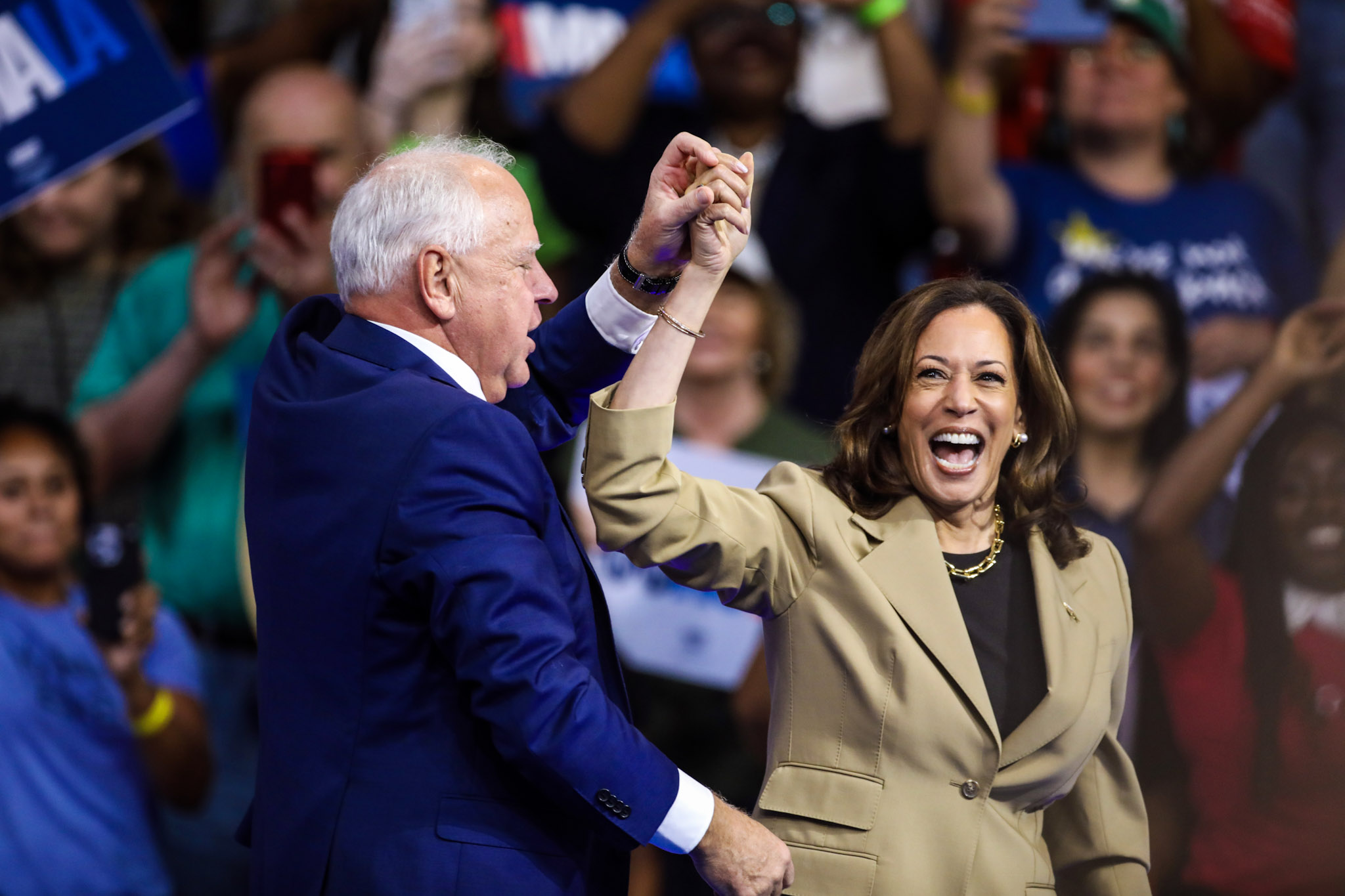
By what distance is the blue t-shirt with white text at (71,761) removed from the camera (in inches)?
147

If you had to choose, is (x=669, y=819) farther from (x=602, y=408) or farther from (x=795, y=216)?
(x=795, y=216)

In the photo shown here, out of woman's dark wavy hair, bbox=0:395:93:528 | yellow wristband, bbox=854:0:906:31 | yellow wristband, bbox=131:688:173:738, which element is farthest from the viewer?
woman's dark wavy hair, bbox=0:395:93:528

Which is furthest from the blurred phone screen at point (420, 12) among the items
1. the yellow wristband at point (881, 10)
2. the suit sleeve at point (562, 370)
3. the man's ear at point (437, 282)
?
the man's ear at point (437, 282)

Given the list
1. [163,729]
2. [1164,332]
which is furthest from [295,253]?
[1164,332]

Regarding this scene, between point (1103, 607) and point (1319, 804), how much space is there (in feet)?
5.26

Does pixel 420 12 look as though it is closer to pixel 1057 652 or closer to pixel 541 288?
pixel 541 288

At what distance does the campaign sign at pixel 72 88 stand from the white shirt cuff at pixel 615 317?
2.43 m

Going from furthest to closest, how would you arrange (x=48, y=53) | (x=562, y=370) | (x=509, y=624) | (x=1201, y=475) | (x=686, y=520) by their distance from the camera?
(x=48, y=53) → (x=1201, y=475) → (x=562, y=370) → (x=686, y=520) → (x=509, y=624)

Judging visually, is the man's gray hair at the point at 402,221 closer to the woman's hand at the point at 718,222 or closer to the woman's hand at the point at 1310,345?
the woman's hand at the point at 718,222

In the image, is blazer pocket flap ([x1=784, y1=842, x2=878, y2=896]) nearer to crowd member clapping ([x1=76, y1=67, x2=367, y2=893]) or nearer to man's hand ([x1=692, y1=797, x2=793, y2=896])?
man's hand ([x1=692, y1=797, x2=793, y2=896])

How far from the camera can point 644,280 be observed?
1920 mm

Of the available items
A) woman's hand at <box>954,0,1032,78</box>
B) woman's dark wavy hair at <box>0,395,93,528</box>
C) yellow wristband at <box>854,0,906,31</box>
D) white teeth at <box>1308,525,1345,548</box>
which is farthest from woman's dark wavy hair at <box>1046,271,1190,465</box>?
woman's dark wavy hair at <box>0,395,93,528</box>

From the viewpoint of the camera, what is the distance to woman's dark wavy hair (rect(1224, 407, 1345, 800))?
3.16m

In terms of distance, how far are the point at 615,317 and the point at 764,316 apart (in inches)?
70.3
